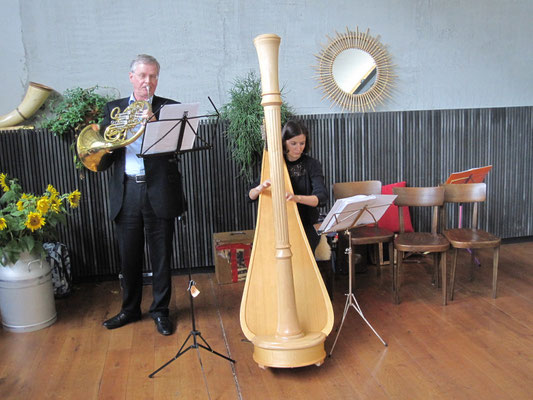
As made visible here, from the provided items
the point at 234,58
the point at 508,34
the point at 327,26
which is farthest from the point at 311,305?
the point at 508,34

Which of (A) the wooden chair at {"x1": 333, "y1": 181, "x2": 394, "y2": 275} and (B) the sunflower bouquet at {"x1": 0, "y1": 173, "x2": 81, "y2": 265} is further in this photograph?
(A) the wooden chair at {"x1": 333, "y1": 181, "x2": 394, "y2": 275}

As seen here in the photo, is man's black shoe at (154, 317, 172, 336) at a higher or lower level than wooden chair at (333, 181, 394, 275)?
lower

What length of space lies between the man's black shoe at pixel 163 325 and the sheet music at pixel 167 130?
3.97 ft

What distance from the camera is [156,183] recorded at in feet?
9.34

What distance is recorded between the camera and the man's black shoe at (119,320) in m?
3.06

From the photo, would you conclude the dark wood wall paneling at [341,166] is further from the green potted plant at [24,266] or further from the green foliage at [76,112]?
the green potted plant at [24,266]

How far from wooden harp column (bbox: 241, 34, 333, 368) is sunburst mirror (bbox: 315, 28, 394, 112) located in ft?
7.41

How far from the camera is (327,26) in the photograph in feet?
14.3

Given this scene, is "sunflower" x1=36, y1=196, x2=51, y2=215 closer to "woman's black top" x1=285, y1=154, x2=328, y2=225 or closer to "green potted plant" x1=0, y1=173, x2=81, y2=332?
"green potted plant" x1=0, y1=173, x2=81, y2=332

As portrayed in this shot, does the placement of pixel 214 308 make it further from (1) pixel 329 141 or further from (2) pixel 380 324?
(1) pixel 329 141

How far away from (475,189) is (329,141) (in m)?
1.40

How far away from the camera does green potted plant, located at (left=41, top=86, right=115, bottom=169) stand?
12.5 feet

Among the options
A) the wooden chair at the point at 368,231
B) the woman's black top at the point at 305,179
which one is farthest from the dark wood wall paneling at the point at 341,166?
the woman's black top at the point at 305,179

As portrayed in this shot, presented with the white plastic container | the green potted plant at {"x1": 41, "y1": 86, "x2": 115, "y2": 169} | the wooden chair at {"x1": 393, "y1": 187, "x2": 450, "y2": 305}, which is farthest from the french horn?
the wooden chair at {"x1": 393, "y1": 187, "x2": 450, "y2": 305}
